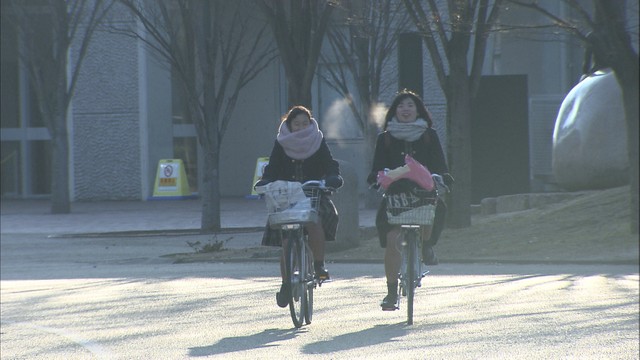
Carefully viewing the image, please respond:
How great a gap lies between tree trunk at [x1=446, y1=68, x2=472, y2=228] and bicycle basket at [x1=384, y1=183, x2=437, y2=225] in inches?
320

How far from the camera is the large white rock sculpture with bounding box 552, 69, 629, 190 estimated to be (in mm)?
18406

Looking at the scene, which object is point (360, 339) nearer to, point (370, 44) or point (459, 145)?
point (459, 145)

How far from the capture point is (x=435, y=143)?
8.70 meters

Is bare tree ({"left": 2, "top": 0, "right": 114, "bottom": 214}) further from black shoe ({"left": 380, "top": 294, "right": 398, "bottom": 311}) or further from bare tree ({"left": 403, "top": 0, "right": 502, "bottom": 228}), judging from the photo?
black shoe ({"left": 380, "top": 294, "right": 398, "bottom": 311})

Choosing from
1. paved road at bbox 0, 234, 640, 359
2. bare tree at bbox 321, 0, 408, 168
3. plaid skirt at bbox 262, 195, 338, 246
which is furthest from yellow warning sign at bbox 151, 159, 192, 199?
plaid skirt at bbox 262, 195, 338, 246

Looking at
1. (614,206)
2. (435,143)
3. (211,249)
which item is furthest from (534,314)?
(211,249)

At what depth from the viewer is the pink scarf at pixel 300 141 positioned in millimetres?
8852

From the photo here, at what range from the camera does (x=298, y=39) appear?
16609 mm

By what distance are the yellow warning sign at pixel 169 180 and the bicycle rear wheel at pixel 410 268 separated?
22.9m

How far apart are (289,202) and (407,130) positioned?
98 centimetres

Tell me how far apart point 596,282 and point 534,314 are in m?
1.74

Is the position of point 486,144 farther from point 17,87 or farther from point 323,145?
point 17,87

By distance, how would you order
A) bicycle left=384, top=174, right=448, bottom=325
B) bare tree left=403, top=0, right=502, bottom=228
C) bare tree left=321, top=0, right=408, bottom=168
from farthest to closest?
bare tree left=321, top=0, right=408, bottom=168 < bare tree left=403, top=0, right=502, bottom=228 < bicycle left=384, top=174, right=448, bottom=325

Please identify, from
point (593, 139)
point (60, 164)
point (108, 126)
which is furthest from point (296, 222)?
point (108, 126)
